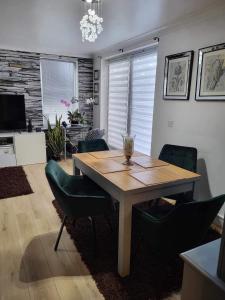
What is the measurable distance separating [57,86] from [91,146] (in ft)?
8.60

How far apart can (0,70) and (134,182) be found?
392 cm

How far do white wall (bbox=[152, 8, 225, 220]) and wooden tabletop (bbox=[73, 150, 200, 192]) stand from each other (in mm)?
655

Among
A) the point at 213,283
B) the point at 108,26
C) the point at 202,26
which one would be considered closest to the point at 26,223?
the point at 213,283

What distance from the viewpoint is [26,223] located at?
8.16 ft

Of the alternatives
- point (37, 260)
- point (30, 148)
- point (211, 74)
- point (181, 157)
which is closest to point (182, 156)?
point (181, 157)

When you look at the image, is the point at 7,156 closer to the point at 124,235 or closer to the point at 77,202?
the point at 77,202

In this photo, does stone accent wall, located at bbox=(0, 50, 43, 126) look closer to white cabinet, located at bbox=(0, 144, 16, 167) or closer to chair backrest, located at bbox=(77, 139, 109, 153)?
white cabinet, located at bbox=(0, 144, 16, 167)

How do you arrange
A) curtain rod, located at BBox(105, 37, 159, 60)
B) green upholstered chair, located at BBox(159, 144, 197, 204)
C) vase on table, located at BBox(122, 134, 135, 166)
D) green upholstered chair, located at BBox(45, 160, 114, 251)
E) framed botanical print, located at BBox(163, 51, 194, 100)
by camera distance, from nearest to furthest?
green upholstered chair, located at BBox(45, 160, 114, 251), vase on table, located at BBox(122, 134, 135, 166), green upholstered chair, located at BBox(159, 144, 197, 204), framed botanical print, located at BBox(163, 51, 194, 100), curtain rod, located at BBox(105, 37, 159, 60)

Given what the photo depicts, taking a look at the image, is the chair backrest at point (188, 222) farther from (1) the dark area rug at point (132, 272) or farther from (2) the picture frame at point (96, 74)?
(2) the picture frame at point (96, 74)

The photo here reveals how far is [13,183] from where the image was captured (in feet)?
11.6

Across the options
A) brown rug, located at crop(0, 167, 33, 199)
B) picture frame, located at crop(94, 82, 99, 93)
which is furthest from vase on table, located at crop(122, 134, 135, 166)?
picture frame, located at crop(94, 82, 99, 93)

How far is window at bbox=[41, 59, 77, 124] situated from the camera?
15.9 feet

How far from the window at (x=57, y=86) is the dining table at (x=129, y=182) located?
10.0 ft

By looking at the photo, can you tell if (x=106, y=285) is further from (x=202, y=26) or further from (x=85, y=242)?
(x=202, y=26)
